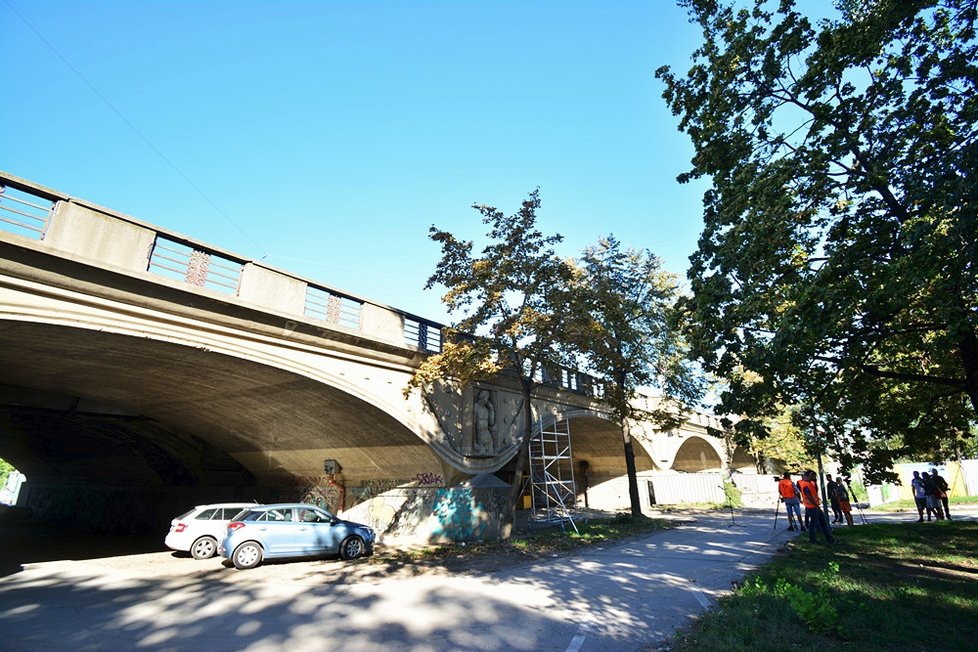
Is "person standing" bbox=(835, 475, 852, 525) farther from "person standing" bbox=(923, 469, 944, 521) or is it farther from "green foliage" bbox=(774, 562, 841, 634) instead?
"green foliage" bbox=(774, 562, 841, 634)

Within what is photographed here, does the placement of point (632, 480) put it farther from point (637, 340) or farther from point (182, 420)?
point (182, 420)

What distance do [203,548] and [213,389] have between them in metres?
4.63

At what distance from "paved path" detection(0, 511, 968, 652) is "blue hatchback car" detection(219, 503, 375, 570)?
0.46 meters

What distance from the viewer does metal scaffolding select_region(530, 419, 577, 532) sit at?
1947 centimetres

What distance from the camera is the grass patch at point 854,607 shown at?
5562mm

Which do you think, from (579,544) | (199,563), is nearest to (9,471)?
(199,563)

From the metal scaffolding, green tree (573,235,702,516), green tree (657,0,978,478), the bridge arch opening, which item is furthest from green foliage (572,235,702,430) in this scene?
the bridge arch opening

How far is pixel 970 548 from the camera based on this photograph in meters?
11.1

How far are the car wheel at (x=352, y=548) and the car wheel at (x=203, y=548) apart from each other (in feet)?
13.1

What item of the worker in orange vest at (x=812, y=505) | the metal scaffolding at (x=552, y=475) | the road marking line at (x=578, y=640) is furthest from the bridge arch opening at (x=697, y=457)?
the road marking line at (x=578, y=640)

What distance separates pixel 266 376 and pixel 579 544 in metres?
10.8

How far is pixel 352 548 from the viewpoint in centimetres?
1413

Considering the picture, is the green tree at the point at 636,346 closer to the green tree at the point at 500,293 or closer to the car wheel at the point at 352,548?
the green tree at the point at 500,293

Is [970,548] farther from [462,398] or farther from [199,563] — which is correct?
[199,563]
